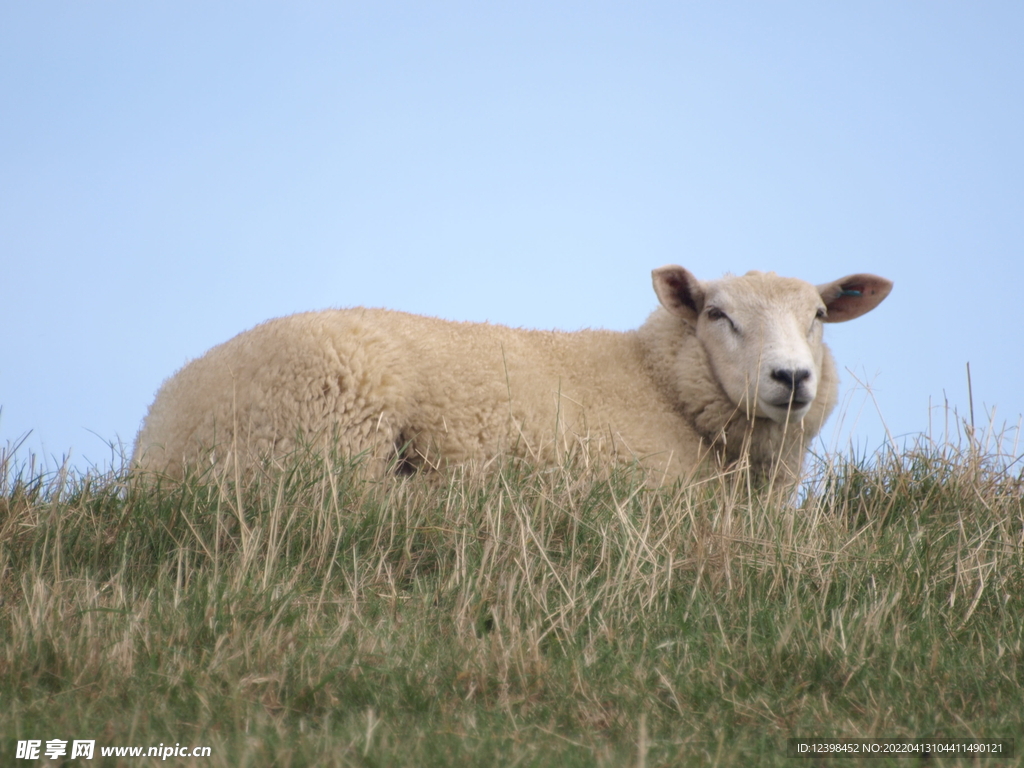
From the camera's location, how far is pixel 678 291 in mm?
6430

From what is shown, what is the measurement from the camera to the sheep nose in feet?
18.2

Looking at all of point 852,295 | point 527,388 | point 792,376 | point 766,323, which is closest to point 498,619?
point 527,388

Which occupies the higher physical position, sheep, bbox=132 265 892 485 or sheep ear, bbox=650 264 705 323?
sheep ear, bbox=650 264 705 323

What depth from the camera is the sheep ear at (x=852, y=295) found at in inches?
256

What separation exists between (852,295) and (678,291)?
124cm

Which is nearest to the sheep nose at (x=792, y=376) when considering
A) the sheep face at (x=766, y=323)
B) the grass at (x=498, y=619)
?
the sheep face at (x=766, y=323)

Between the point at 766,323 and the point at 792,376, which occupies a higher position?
the point at 766,323

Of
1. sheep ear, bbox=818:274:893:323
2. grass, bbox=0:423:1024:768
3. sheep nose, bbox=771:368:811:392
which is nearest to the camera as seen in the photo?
grass, bbox=0:423:1024:768

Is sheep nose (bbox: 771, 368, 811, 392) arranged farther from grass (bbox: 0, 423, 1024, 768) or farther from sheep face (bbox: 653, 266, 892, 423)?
grass (bbox: 0, 423, 1024, 768)

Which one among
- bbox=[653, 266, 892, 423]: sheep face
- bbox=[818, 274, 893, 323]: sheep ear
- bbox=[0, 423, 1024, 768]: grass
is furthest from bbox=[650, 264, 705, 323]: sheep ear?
bbox=[0, 423, 1024, 768]: grass

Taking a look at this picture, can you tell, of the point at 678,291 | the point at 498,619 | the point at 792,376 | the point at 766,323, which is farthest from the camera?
the point at 678,291

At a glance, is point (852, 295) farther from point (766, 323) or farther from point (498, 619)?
point (498, 619)

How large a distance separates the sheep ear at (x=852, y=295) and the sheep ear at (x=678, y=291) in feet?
2.83

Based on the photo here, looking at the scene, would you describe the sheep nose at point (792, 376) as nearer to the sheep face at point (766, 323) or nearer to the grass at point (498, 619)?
the sheep face at point (766, 323)
